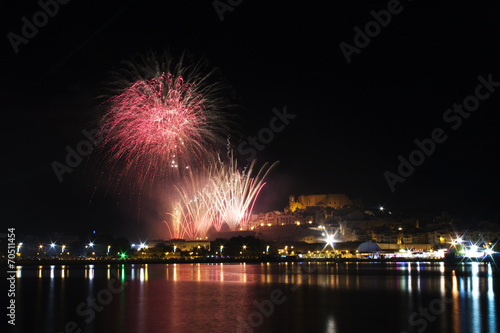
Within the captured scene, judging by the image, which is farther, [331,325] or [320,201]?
[320,201]

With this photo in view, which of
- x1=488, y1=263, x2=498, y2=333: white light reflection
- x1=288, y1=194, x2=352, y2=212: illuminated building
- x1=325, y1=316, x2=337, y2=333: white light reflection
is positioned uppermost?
x1=288, y1=194, x2=352, y2=212: illuminated building

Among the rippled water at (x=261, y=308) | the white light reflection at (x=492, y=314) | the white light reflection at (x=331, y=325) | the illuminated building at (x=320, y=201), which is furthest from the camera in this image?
the illuminated building at (x=320, y=201)

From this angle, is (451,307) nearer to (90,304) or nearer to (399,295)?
(399,295)

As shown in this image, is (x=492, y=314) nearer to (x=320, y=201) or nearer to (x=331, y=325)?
(x=331, y=325)

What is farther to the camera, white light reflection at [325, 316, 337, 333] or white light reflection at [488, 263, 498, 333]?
white light reflection at [488, 263, 498, 333]

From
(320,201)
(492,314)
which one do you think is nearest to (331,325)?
(492,314)

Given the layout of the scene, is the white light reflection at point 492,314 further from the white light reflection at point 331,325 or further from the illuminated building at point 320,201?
the illuminated building at point 320,201

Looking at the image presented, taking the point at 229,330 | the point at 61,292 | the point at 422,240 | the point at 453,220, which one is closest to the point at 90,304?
the point at 61,292

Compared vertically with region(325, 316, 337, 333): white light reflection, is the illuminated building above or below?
above

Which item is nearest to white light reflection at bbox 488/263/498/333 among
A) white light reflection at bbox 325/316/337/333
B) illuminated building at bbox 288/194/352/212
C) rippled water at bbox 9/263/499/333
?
rippled water at bbox 9/263/499/333

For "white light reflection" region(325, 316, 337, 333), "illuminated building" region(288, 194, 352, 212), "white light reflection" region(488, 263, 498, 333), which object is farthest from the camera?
"illuminated building" region(288, 194, 352, 212)

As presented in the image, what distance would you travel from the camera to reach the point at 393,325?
47.9 feet

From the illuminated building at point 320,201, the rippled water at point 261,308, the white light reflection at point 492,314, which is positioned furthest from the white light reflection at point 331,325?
the illuminated building at point 320,201

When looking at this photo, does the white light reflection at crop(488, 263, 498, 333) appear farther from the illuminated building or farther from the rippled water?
the illuminated building
